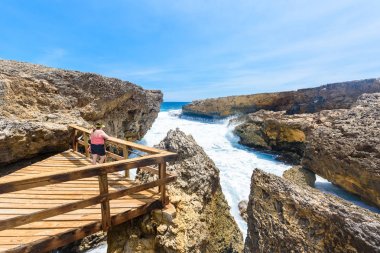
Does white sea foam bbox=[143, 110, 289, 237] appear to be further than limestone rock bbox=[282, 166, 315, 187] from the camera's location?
Yes

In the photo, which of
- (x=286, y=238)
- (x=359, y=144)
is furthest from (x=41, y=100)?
(x=359, y=144)

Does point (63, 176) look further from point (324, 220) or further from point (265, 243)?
point (324, 220)

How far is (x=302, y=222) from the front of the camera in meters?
3.58

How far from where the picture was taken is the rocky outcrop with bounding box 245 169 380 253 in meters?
2.98

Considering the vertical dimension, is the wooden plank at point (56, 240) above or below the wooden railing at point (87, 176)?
below

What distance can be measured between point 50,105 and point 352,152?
12933mm

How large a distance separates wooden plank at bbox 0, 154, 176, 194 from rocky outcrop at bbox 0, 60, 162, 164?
4816 mm

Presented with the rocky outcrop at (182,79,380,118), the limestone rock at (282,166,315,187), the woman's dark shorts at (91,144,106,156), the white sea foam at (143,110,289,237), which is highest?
the rocky outcrop at (182,79,380,118)

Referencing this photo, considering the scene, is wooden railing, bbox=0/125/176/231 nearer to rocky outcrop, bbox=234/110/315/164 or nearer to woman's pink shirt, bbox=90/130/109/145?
woman's pink shirt, bbox=90/130/109/145

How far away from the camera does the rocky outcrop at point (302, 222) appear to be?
9.77 feet

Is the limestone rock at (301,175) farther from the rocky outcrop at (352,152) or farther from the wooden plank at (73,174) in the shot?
the wooden plank at (73,174)

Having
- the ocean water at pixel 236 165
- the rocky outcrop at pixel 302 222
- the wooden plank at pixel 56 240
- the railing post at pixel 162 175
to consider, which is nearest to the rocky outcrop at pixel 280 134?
the ocean water at pixel 236 165

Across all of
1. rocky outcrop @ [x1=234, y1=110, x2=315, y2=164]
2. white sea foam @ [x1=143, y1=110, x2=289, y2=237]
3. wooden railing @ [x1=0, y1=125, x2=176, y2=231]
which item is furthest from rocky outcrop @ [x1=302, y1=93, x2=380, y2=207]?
wooden railing @ [x1=0, y1=125, x2=176, y2=231]

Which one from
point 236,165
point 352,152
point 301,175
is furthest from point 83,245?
point 236,165
